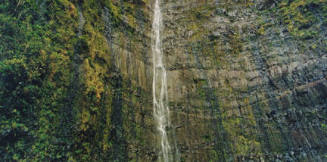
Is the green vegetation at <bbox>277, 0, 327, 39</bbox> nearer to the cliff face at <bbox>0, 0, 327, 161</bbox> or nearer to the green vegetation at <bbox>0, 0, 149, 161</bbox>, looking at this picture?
the cliff face at <bbox>0, 0, 327, 161</bbox>

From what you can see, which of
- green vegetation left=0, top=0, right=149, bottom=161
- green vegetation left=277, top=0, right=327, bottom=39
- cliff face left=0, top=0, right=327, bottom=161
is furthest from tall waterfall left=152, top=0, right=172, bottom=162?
green vegetation left=277, top=0, right=327, bottom=39

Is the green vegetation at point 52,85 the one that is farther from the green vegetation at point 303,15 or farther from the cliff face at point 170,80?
the green vegetation at point 303,15

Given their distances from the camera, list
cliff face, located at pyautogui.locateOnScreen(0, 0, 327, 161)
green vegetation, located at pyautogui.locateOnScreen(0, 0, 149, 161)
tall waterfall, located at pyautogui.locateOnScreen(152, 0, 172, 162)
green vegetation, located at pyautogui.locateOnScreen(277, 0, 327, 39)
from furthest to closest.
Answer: green vegetation, located at pyautogui.locateOnScreen(277, 0, 327, 39) < tall waterfall, located at pyautogui.locateOnScreen(152, 0, 172, 162) < cliff face, located at pyautogui.locateOnScreen(0, 0, 327, 161) < green vegetation, located at pyautogui.locateOnScreen(0, 0, 149, 161)

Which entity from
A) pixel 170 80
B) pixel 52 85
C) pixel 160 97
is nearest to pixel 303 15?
pixel 170 80

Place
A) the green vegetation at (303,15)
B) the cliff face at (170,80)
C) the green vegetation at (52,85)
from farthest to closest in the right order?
the green vegetation at (303,15) < the cliff face at (170,80) < the green vegetation at (52,85)

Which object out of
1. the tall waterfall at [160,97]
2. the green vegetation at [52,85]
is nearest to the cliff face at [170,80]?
the green vegetation at [52,85]

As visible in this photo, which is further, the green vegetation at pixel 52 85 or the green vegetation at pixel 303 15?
the green vegetation at pixel 303 15
